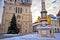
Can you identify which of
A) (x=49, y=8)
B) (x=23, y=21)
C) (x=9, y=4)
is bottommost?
(x=23, y=21)

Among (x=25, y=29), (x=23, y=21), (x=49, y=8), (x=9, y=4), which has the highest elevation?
(x=9, y=4)

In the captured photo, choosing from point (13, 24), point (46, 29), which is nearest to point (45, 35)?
point (46, 29)

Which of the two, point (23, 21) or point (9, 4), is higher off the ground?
point (9, 4)

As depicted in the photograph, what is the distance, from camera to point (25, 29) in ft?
27.6

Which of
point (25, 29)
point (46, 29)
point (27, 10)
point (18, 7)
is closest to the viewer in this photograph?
point (46, 29)

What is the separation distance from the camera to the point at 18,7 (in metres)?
9.02

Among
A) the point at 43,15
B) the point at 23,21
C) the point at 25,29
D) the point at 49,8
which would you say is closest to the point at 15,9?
the point at 23,21

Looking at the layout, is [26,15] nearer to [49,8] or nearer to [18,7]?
[18,7]

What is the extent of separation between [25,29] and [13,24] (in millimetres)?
1513

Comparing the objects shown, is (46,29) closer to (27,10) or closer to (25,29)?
(25,29)

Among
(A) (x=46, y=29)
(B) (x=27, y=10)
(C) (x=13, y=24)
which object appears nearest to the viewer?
(A) (x=46, y=29)

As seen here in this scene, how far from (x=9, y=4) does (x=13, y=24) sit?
2.49m

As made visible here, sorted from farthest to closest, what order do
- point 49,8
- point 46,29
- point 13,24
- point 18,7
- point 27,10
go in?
point 27,10 < point 18,7 < point 13,24 < point 49,8 < point 46,29

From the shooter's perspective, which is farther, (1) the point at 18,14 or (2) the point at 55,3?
(1) the point at 18,14
